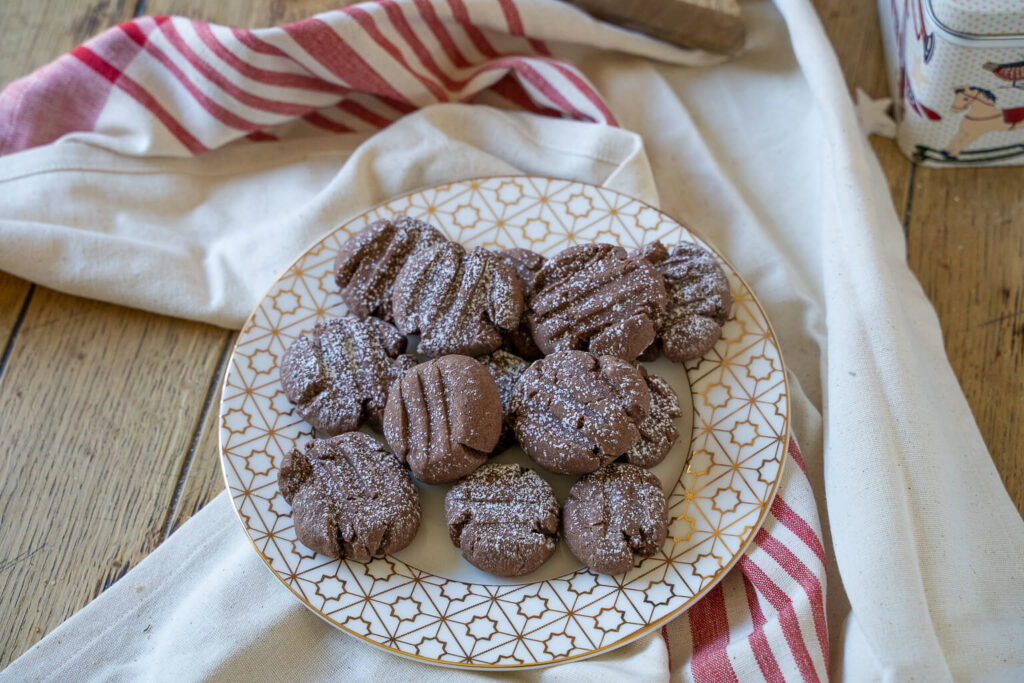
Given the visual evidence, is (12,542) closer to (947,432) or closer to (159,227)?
(159,227)

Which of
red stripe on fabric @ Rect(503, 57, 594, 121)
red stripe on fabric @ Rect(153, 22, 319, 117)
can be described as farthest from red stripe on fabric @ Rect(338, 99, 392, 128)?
red stripe on fabric @ Rect(503, 57, 594, 121)

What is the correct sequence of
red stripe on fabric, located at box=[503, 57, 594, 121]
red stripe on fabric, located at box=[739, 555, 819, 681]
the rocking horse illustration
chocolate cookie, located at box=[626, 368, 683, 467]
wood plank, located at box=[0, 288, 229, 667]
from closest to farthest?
red stripe on fabric, located at box=[739, 555, 819, 681], chocolate cookie, located at box=[626, 368, 683, 467], wood plank, located at box=[0, 288, 229, 667], the rocking horse illustration, red stripe on fabric, located at box=[503, 57, 594, 121]

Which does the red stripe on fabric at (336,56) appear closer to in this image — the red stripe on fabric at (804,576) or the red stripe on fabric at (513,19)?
the red stripe on fabric at (513,19)

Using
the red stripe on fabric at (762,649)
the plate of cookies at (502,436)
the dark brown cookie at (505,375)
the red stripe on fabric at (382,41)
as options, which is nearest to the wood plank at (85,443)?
the plate of cookies at (502,436)

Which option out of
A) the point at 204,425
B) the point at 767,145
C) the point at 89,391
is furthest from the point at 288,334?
the point at 767,145

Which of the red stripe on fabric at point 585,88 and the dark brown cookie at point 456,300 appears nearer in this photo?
the dark brown cookie at point 456,300

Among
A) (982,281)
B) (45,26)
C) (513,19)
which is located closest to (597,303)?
(513,19)

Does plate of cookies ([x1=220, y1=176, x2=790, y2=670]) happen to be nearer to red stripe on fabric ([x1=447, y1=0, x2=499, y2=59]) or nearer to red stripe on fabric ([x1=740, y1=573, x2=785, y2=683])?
red stripe on fabric ([x1=740, y1=573, x2=785, y2=683])
